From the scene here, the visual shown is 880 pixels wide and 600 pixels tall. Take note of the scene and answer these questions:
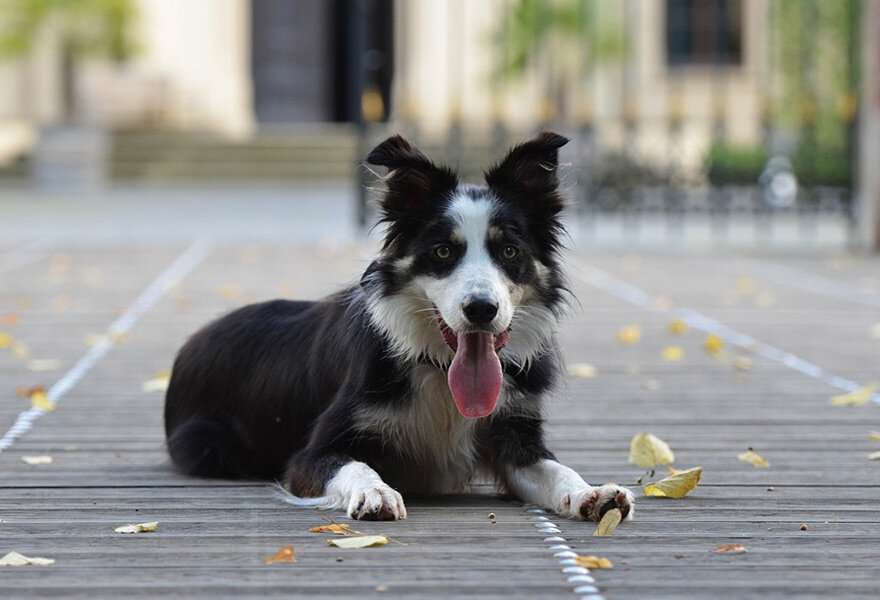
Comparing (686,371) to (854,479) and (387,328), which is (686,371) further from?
(387,328)

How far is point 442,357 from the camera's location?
440cm

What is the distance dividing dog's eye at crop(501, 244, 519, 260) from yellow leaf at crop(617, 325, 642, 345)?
4.14m

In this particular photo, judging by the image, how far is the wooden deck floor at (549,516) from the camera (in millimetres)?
3426

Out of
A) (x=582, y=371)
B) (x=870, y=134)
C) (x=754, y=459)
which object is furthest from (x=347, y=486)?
(x=870, y=134)

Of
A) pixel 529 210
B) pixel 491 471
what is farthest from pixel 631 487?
pixel 529 210

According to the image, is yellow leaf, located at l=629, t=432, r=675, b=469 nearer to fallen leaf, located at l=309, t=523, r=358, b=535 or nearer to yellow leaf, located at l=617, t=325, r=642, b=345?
fallen leaf, located at l=309, t=523, r=358, b=535

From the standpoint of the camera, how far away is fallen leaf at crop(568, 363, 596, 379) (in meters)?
7.12

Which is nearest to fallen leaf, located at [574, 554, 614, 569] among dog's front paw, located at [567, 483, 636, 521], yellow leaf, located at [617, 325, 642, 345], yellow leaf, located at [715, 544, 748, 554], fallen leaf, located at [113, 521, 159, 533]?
yellow leaf, located at [715, 544, 748, 554]

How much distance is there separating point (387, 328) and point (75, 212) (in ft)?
53.3

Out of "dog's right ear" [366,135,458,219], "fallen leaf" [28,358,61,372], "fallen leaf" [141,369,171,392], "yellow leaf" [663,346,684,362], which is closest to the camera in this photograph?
"dog's right ear" [366,135,458,219]

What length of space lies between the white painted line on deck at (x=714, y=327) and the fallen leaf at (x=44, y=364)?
3497 millimetres

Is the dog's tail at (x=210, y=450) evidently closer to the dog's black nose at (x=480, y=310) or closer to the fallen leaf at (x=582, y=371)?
the dog's black nose at (x=480, y=310)

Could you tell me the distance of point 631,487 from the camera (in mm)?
4648

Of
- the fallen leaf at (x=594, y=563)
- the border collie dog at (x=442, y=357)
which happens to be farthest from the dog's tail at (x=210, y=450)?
the fallen leaf at (x=594, y=563)
